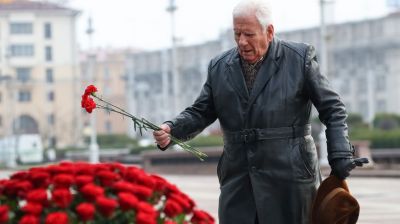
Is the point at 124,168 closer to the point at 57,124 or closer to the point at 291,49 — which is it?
the point at 291,49

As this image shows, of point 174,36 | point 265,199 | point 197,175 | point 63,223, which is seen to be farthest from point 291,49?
point 174,36

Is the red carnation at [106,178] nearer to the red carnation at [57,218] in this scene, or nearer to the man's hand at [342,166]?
the red carnation at [57,218]

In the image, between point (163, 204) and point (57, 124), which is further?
point (57, 124)

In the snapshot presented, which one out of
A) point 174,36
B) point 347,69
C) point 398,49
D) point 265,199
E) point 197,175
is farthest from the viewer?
point 347,69

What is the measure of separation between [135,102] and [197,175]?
8533 centimetres

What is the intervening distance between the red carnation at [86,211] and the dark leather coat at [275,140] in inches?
60.2

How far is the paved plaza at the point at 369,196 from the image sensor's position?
54.3 feet

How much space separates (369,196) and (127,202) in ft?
58.0

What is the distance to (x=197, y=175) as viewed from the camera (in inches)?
1538

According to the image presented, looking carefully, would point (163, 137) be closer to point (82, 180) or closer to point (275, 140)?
point (275, 140)

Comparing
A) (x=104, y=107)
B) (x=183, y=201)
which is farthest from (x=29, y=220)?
(x=104, y=107)

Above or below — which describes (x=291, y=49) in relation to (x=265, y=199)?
above

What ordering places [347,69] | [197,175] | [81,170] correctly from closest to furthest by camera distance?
[81,170] < [197,175] < [347,69]

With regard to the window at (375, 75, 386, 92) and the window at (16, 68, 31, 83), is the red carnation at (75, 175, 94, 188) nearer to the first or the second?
the window at (375, 75, 386, 92)
